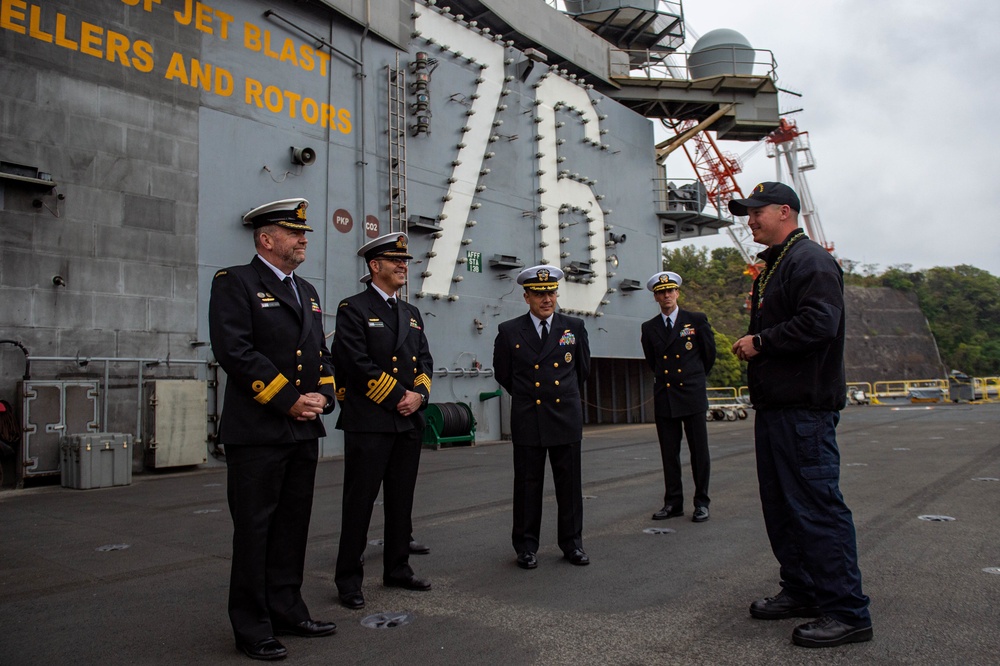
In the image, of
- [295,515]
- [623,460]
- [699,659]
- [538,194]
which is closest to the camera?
[699,659]

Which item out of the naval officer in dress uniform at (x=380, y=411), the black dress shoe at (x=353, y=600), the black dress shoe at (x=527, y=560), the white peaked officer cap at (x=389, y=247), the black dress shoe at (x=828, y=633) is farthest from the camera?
the black dress shoe at (x=527, y=560)

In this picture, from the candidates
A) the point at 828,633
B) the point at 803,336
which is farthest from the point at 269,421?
the point at 828,633

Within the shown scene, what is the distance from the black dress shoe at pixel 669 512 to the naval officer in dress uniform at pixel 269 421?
3.43 m

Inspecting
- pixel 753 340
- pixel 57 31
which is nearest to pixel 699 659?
pixel 753 340

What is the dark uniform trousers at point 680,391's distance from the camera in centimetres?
610

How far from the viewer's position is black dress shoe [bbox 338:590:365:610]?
3713 millimetres

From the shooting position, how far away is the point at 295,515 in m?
3.32

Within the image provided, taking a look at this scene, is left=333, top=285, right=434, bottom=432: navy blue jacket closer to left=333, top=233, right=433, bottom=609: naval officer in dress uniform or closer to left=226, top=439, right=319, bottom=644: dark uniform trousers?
left=333, top=233, right=433, bottom=609: naval officer in dress uniform

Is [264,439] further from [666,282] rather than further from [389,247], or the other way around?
[666,282]

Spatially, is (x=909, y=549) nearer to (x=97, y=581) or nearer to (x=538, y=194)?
(x=97, y=581)

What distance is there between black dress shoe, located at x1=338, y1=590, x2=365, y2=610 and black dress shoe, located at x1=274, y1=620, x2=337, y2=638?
41 cm

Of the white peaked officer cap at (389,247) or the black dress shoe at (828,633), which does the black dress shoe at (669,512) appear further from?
the white peaked officer cap at (389,247)

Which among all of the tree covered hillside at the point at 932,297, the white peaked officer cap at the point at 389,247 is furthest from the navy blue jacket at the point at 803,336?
the tree covered hillside at the point at 932,297

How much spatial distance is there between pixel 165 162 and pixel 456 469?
21.2 ft
